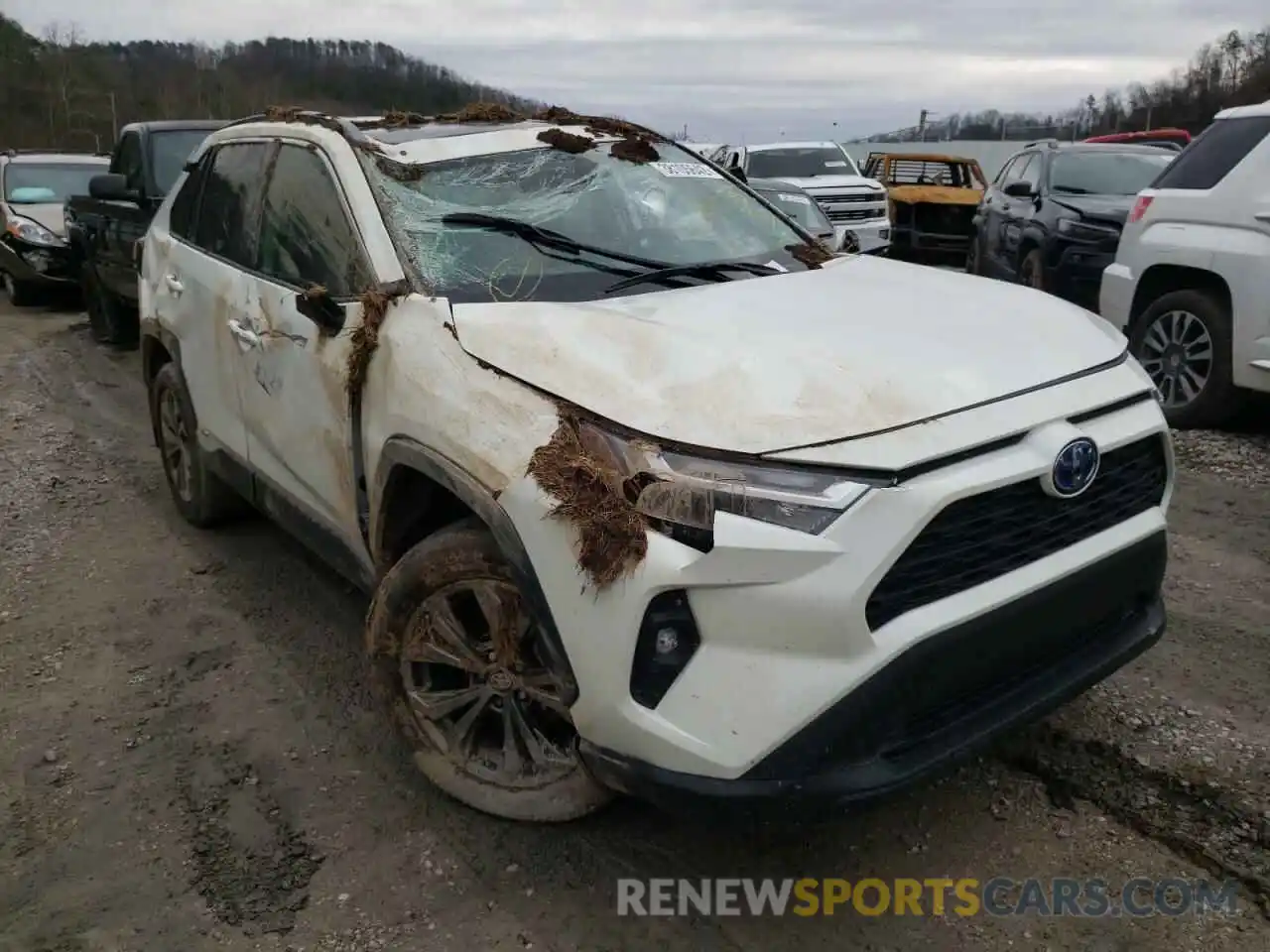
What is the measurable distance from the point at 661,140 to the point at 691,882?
283 cm

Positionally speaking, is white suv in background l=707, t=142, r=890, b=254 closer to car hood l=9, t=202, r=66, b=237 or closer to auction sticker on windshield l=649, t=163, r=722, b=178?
car hood l=9, t=202, r=66, b=237

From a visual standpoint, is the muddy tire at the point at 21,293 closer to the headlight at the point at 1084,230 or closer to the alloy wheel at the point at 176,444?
the alloy wheel at the point at 176,444

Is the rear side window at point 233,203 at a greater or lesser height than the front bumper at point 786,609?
greater

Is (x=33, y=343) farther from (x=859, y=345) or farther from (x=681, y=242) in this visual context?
(x=859, y=345)

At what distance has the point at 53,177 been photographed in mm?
12469

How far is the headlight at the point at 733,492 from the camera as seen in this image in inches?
83.9

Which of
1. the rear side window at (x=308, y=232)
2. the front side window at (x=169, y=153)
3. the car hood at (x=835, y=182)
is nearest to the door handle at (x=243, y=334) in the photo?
the rear side window at (x=308, y=232)

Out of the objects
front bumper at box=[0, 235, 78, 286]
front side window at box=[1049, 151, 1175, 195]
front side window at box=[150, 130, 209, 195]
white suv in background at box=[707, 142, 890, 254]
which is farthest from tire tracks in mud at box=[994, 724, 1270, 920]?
front bumper at box=[0, 235, 78, 286]

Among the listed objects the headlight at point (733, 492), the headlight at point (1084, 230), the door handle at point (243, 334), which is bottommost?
the headlight at point (733, 492)

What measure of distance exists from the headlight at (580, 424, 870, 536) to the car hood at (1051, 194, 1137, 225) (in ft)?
24.3

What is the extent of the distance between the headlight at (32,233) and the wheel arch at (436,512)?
10.6 m

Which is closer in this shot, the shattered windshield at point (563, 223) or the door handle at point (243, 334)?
the shattered windshield at point (563, 223)

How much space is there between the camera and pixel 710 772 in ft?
7.22

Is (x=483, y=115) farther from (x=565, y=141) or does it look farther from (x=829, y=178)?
(x=829, y=178)
